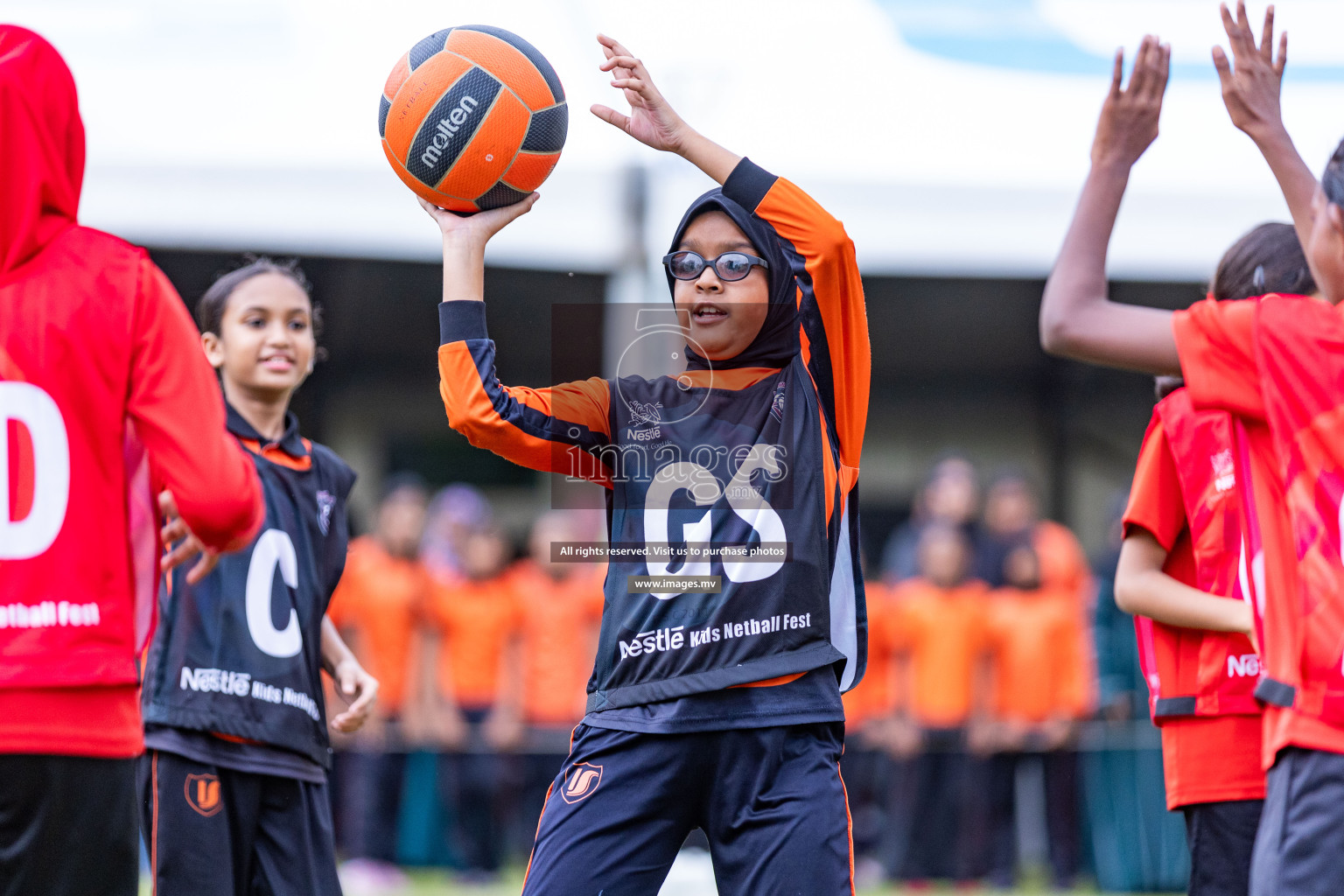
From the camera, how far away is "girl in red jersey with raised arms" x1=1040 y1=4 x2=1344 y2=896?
2375 mm

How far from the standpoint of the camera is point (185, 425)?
258 centimetres

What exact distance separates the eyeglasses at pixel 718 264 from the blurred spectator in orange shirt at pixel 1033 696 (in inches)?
240

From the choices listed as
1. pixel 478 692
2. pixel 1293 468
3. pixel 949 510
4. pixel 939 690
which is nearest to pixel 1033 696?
pixel 939 690

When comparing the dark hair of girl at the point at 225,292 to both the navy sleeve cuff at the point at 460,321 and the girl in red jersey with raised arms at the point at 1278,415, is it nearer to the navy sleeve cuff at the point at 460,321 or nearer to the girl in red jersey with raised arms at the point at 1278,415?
the navy sleeve cuff at the point at 460,321

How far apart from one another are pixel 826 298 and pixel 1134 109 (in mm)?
950

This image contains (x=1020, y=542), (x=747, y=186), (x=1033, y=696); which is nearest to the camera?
(x=747, y=186)

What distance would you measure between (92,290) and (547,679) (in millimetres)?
7285

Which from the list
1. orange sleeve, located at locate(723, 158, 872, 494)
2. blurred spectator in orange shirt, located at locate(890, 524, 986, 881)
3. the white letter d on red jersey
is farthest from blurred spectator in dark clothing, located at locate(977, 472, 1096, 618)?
the white letter d on red jersey

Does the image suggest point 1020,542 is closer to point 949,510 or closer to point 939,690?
point 949,510

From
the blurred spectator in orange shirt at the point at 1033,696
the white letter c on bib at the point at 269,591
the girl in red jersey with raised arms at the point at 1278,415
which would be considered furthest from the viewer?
the blurred spectator in orange shirt at the point at 1033,696

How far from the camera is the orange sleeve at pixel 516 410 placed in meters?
3.13

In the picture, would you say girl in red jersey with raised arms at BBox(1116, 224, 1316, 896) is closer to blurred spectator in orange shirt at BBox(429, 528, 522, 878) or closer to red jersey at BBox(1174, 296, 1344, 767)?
red jersey at BBox(1174, 296, 1344, 767)

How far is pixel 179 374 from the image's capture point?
2625mm

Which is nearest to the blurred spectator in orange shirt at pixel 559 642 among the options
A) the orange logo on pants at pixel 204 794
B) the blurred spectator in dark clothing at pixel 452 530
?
the blurred spectator in dark clothing at pixel 452 530
